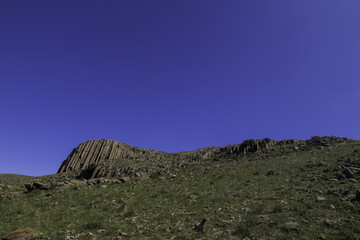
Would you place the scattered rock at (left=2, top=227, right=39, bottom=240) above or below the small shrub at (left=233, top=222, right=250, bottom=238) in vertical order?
below

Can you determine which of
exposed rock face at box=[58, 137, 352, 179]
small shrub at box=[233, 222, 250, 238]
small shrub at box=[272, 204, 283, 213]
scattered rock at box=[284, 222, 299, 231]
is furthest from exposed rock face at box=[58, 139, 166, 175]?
scattered rock at box=[284, 222, 299, 231]

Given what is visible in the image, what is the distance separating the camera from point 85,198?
15211 mm

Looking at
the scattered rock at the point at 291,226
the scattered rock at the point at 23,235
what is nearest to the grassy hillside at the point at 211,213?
the scattered rock at the point at 291,226

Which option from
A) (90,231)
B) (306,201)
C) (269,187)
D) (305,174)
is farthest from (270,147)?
(90,231)

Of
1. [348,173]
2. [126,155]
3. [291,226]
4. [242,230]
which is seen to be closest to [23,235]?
[242,230]

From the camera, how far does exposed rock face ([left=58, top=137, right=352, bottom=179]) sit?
1302 inches

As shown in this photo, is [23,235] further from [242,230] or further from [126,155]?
[126,155]

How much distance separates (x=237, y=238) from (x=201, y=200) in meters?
5.91

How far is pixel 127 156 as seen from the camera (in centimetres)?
4606

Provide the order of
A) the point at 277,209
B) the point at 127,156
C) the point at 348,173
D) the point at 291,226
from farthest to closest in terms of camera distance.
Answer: the point at 127,156 → the point at 348,173 → the point at 277,209 → the point at 291,226

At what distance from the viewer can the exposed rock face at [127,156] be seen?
108ft

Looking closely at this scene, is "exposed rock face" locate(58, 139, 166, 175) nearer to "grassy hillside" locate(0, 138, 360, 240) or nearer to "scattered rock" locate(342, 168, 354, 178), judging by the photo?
"grassy hillside" locate(0, 138, 360, 240)

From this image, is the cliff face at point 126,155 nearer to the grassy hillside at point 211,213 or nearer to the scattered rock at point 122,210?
the grassy hillside at point 211,213

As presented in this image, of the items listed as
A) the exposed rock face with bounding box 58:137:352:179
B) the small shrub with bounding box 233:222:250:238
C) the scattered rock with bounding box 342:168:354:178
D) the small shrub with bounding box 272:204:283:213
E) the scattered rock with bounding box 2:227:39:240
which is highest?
the exposed rock face with bounding box 58:137:352:179
